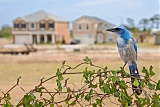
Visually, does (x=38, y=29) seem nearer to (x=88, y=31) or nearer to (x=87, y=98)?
(x=88, y=31)

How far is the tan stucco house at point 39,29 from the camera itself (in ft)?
192

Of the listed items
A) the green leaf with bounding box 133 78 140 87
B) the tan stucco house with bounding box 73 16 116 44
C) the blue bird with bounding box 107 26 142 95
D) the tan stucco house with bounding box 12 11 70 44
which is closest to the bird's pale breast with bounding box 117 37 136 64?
the blue bird with bounding box 107 26 142 95

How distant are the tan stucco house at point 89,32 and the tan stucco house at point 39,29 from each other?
9.21 ft

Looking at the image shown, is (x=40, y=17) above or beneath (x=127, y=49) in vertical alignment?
above

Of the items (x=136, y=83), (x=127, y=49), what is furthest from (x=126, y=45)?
(x=136, y=83)

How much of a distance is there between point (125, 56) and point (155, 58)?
78.9 feet

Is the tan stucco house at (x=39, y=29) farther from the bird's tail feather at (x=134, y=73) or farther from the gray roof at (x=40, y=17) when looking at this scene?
the bird's tail feather at (x=134, y=73)

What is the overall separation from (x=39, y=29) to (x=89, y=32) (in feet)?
27.2

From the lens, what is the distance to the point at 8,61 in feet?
88.3

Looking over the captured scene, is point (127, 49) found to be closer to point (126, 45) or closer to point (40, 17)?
point (126, 45)

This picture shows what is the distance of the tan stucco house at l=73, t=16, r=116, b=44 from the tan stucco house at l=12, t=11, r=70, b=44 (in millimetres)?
2808

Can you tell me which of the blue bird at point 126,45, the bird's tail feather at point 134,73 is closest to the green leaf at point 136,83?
the bird's tail feather at point 134,73

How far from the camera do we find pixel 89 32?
2344 inches

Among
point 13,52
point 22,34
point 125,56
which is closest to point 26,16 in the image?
point 22,34
